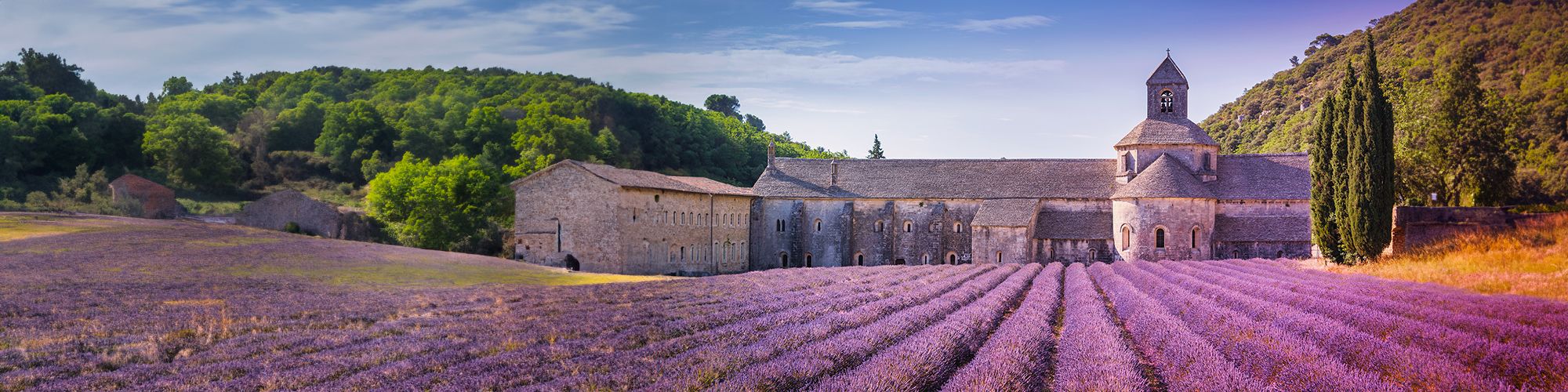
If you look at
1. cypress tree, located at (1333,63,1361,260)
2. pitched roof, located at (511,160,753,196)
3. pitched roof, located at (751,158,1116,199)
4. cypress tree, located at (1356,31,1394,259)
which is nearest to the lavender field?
cypress tree, located at (1356,31,1394,259)

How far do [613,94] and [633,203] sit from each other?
49.7m

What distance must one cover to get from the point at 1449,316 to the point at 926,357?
816 centimetres

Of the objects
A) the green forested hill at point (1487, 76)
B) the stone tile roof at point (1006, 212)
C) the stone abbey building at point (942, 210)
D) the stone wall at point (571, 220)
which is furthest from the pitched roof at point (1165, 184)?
the stone wall at point (571, 220)

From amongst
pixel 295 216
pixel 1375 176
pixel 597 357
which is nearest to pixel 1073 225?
A: pixel 1375 176

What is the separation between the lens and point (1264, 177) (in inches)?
1987

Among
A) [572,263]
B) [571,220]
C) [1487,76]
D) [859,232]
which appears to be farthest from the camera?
[1487,76]

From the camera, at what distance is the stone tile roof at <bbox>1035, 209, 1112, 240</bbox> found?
50.1 meters

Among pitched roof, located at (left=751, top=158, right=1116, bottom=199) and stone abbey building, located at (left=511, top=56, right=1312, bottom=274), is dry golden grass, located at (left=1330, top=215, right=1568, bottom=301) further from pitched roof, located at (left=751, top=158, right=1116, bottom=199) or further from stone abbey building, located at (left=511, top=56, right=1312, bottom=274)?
pitched roof, located at (left=751, top=158, right=1116, bottom=199)

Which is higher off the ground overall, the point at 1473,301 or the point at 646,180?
the point at 646,180

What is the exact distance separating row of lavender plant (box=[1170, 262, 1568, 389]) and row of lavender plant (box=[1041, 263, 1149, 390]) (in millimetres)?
3128

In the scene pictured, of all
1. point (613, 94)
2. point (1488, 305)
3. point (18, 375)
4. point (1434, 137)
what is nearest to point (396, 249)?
point (18, 375)

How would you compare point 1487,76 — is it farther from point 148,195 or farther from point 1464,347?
point 148,195

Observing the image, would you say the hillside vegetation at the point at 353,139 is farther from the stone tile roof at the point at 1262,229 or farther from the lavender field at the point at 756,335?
the stone tile roof at the point at 1262,229

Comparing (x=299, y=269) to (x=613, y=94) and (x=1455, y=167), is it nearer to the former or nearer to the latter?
(x=1455, y=167)
